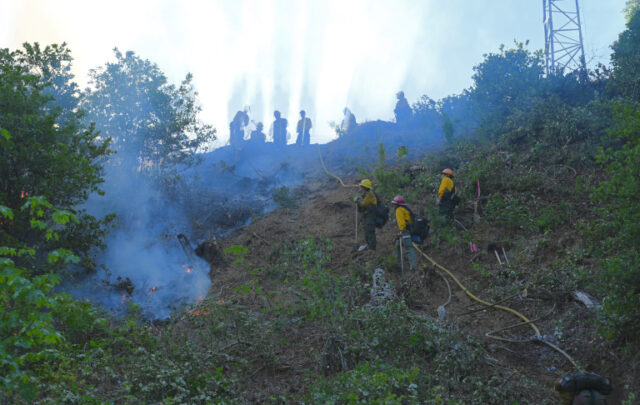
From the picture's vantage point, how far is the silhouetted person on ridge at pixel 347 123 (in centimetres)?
2317

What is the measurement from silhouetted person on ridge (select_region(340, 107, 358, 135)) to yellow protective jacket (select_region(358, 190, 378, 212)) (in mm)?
13595

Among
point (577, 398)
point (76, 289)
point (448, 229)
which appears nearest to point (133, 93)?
point (76, 289)

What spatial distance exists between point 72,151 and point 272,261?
5.34 m

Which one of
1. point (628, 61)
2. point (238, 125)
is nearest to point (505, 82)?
point (628, 61)

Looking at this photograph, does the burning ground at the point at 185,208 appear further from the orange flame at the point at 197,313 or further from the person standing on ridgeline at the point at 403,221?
the person standing on ridgeline at the point at 403,221

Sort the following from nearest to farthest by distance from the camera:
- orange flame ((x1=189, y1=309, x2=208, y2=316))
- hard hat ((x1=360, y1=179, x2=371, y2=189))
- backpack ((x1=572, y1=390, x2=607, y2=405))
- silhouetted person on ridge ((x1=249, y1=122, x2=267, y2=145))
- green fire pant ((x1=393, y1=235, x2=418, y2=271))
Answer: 1. backpack ((x1=572, y1=390, x2=607, y2=405))
2. orange flame ((x1=189, y1=309, x2=208, y2=316))
3. green fire pant ((x1=393, y1=235, x2=418, y2=271))
4. hard hat ((x1=360, y1=179, x2=371, y2=189))
5. silhouetted person on ridge ((x1=249, y1=122, x2=267, y2=145))

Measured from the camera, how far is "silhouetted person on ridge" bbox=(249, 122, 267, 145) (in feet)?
79.4

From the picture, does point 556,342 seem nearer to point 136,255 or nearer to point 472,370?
point 472,370

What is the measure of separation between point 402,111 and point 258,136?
26.7 feet

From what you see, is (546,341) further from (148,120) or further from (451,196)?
(148,120)

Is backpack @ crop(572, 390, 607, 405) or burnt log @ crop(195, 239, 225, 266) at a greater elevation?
burnt log @ crop(195, 239, 225, 266)

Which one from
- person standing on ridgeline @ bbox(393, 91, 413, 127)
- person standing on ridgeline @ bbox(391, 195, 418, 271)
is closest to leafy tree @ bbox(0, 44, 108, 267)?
person standing on ridgeline @ bbox(391, 195, 418, 271)

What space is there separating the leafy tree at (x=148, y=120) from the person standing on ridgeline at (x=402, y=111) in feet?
32.9

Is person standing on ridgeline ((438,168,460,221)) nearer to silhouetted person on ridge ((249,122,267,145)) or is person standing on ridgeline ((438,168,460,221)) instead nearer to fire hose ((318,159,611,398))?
fire hose ((318,159,611,398))
